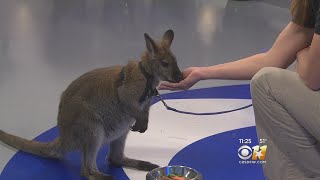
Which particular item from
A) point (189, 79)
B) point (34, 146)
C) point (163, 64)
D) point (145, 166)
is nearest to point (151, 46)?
point (163, 64)

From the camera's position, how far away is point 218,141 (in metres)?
3.11

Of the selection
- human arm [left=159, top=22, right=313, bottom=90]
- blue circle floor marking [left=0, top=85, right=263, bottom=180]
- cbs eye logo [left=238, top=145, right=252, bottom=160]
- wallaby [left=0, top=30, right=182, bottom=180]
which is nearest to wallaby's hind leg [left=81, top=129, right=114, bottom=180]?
wallaby [left=0, top=30, right=182, bottom=180]

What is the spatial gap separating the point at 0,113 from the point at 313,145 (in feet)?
6.95

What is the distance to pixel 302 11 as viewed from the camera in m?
2.12

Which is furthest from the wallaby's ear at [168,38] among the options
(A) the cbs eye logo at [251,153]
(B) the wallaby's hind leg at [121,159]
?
(A) the cbs eye logo at [251,153]

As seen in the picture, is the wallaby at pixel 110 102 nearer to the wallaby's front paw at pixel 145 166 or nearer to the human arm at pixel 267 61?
the human arm at pixel 267 61

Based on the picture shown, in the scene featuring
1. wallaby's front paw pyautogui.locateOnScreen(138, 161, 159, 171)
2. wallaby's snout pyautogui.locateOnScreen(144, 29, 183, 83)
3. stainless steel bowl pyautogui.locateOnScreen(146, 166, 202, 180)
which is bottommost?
wallaby's front paw pyautogui.locateOnScreen(138, 161, 159, 171)

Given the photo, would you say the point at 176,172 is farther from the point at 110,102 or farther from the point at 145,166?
the point at 110,102

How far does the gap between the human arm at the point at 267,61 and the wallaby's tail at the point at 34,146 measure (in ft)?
2.21

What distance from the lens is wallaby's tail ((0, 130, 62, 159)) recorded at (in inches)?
109

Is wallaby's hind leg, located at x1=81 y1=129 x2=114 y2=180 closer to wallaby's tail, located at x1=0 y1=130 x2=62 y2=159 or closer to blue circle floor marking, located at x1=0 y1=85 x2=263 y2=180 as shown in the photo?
blue circle floor marking, located at x1=0 y1=85 x2=263 y2=180

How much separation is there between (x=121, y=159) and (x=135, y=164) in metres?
0.08

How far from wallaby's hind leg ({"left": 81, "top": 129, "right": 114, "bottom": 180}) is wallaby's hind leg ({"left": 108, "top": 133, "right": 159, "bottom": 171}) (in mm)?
189

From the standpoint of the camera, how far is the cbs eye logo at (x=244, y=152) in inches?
→ 115
